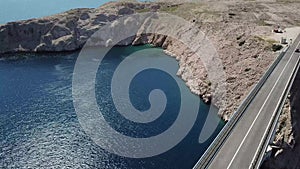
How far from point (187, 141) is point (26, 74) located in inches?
2969

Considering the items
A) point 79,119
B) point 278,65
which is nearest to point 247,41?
point 278,65

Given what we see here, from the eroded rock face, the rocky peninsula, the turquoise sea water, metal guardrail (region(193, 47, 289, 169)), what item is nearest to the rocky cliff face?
the rocky peninsula

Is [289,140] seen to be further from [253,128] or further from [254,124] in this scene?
[253,128]

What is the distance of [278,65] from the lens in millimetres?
84625

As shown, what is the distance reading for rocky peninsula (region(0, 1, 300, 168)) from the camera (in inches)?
3455

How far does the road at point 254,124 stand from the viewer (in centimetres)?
4748

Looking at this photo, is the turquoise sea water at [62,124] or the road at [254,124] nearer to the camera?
the road at [254,124]

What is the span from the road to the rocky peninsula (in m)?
6.28

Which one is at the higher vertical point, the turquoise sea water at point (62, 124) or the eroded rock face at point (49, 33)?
the eroded rock face at point (49, 33)

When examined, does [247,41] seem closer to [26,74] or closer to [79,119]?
[79,119]

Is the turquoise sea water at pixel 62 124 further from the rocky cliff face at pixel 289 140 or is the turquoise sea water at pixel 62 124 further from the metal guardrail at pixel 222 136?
the rocky cliff face at pixel 289 140

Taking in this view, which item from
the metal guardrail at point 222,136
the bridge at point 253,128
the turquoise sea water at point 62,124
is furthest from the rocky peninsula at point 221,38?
the turquoise sea water at point 62,124

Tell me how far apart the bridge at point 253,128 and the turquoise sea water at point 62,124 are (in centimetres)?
1588

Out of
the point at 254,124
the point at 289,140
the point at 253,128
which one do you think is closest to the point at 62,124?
the point at 254,124
